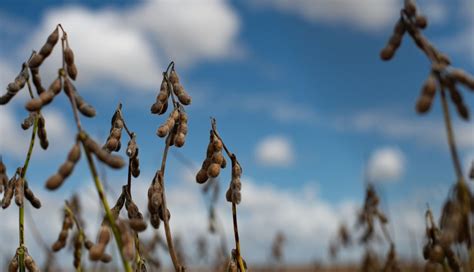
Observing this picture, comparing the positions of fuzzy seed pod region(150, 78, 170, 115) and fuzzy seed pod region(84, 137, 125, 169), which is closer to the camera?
fuzzy seed pod region(84, 137, 125, 169)

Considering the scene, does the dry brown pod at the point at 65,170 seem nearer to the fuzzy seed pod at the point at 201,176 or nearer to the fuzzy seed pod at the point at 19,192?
the fuzzy seed pod at the point at 201,176

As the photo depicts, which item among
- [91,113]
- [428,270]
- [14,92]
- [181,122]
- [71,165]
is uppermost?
[14,92]

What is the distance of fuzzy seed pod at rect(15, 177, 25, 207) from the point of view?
318 centimetres

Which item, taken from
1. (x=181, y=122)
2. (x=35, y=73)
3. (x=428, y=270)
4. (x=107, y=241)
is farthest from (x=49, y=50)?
(x=428, y=270)

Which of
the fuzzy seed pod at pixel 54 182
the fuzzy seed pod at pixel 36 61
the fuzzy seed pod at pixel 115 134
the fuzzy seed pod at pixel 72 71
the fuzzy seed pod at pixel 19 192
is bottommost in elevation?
the fuzzy seed pod at pixel 54 182

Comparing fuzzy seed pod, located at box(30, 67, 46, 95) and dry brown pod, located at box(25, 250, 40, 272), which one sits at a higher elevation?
fuzzy seed pod, located at box(30, 67, 46, 95)

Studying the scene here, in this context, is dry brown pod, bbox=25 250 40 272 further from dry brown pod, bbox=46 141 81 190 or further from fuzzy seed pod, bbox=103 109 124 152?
dry brown pod, bbox=46 141 81 190

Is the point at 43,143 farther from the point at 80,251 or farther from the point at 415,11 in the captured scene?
the point at 415,11

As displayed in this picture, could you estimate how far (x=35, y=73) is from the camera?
311cm

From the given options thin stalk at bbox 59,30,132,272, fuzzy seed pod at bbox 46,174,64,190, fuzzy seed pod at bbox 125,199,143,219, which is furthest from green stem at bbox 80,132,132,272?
fuzzy seed pod at bbox 125,199,143,219

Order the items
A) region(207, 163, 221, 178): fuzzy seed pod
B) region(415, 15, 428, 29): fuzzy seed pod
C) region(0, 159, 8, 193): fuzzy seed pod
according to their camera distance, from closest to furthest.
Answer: region(415, 15, 428, 29): fuzzy seed pod → region(207, 163, 221, 178): fuzzy seed pod → region(0, 159, 8, 193): fuzzy seed pod

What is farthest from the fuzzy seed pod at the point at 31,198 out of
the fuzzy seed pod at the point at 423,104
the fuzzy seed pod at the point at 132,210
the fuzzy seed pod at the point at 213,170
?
the fuzzy seed pod at the point at 423,104

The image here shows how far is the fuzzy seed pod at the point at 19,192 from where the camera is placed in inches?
125

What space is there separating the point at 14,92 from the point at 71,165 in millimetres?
1040
